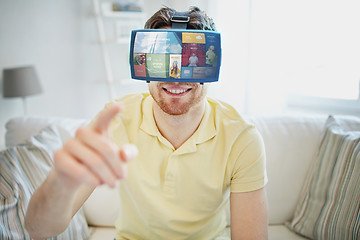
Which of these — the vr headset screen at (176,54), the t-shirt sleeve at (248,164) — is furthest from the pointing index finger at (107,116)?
the t-shirt sleeve at (248,164)

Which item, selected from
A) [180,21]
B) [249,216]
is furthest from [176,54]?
[249,216]

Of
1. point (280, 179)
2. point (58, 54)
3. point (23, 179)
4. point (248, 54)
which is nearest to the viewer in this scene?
point (23, 179)

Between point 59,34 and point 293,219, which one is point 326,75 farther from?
point 59,34

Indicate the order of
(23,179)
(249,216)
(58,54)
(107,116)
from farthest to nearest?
(58,54) < (23,179) < (249,216) < (107,116)

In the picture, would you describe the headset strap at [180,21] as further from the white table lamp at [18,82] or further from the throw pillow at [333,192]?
the white table lamp at [18,82]

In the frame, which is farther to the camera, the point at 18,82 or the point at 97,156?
the point at 18,82

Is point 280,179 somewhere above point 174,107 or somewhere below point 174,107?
below

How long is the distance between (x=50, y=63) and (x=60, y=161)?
2347 millimetres

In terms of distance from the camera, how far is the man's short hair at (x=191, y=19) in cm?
83

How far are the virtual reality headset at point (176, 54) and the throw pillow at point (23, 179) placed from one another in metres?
0.70

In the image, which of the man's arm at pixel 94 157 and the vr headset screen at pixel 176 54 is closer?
the man's arm at pixel 94 157

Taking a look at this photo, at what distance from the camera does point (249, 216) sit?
97cm

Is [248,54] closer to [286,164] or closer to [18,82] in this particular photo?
[286,164]

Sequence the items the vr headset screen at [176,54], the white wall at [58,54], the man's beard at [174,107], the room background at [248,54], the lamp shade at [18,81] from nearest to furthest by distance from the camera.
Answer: the vr headset screen at [176,54], the man's beard at [174,107], the room background at [248,54], the lamp shade at [18,81], the white wall at [58,54]
